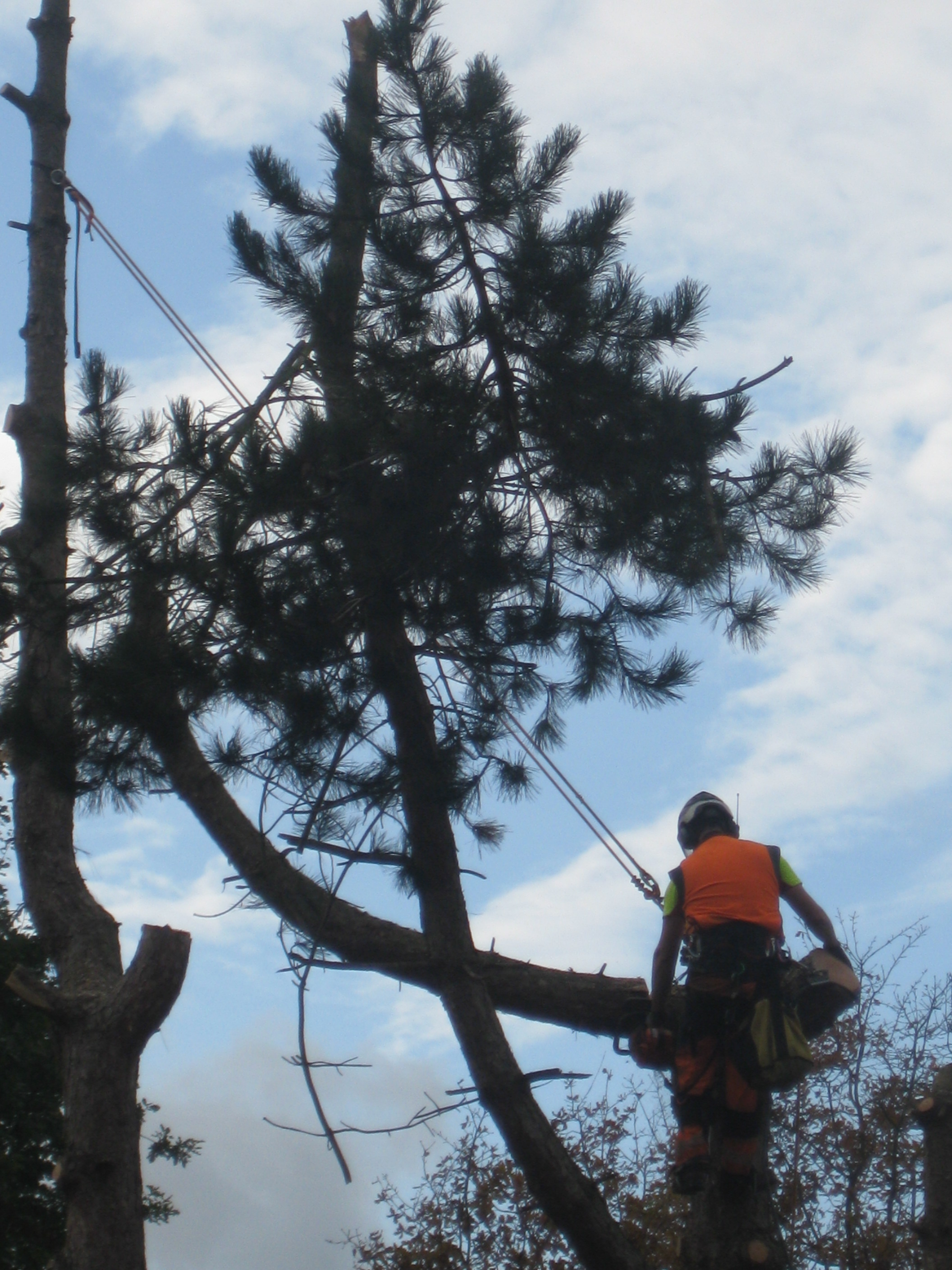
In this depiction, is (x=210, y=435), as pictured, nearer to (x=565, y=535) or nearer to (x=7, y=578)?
(x=7, y=578)

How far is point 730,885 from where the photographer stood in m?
4.86

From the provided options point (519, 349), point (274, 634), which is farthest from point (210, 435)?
point (519, 349)

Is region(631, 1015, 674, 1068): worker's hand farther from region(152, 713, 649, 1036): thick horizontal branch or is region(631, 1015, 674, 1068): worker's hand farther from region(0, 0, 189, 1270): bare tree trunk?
region(0, 0, 189, 1270): bare tree trunk

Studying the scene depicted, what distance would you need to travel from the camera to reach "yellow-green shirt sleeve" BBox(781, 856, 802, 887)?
4.97 meters

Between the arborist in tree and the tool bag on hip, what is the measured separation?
0.02m

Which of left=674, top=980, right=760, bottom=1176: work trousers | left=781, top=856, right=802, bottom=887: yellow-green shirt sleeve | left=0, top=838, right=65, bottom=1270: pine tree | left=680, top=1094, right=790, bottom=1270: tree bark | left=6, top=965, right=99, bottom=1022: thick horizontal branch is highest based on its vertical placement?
left=0, top=838, right=65, bottom=1270: pine tree

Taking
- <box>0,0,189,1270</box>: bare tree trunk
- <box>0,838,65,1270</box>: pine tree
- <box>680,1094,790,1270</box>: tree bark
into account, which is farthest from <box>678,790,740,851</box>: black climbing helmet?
<box>0,838,65,1270</box>: pine tree

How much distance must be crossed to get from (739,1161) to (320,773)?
193cm

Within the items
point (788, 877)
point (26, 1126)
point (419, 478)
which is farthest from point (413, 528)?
point (26, 1126)

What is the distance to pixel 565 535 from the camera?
507 cm

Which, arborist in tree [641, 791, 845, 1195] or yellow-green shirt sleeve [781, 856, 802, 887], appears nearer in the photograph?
arborist in tree [641, 791, 845, 1195]

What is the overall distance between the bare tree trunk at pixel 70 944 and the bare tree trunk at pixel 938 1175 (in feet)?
8.44

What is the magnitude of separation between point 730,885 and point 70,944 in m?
2.48

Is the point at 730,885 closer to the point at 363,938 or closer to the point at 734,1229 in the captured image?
the point at 734,1229
